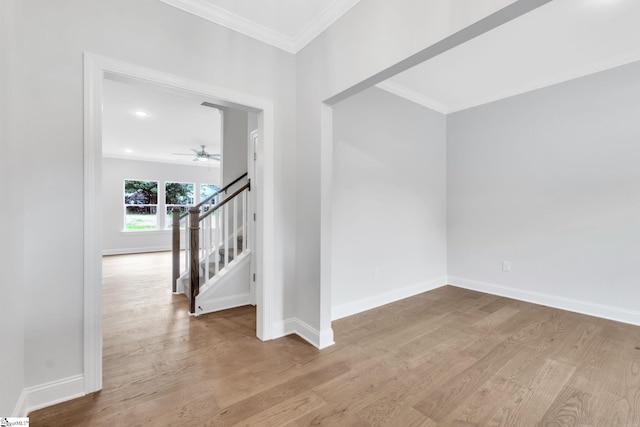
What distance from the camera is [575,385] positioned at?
1780 mm

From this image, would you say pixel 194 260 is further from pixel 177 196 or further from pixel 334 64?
pixel 177 196

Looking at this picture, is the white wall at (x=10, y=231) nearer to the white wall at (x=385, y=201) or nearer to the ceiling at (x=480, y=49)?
the ceiling at (x=480, y=49)

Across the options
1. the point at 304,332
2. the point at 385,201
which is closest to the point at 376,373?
the point at 304,332

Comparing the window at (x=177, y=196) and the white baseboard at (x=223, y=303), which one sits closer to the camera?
the white baseboard at (x=223, y=303)

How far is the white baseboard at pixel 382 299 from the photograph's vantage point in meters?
2.90

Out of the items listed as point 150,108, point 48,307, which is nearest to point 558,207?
point 48,307

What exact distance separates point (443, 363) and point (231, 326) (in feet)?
6.39

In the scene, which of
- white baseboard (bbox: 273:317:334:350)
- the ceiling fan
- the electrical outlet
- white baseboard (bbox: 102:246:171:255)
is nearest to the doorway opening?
white baseboard (bbox: 273:317:334:350)

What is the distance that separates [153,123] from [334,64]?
4.38 metres

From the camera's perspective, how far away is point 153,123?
5.03 m

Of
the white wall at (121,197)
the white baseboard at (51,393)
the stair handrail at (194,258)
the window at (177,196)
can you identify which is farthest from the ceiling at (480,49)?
the window at (177,196)

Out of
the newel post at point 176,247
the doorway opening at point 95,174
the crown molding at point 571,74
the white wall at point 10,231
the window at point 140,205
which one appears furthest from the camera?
the window at point 140,205

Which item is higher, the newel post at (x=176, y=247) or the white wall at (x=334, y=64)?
the white wall at (x=334, y=64)

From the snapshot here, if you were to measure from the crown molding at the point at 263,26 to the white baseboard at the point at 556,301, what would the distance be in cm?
370
